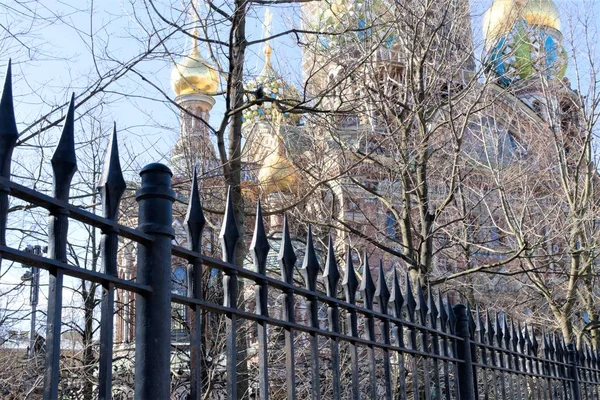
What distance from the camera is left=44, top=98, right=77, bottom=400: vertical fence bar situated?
181 cm

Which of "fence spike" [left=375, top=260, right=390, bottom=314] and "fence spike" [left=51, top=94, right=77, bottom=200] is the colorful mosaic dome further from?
"fence spike" [left=51, top=94, right=77, bottom=200]

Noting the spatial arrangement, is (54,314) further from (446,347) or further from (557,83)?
(557,83)

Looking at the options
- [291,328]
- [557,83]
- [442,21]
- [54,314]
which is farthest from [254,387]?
[54,314]

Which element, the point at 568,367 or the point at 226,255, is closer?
the point at 226,255

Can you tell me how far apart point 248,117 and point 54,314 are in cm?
3198

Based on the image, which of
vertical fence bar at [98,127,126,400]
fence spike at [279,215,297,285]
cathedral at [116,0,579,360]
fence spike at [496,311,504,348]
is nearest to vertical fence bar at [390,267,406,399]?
fence spike at [279,215,297,285]

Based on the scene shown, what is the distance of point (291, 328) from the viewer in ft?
9.12

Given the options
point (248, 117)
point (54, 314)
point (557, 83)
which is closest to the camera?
point (54, 314)

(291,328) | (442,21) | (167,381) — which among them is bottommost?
(167,381)

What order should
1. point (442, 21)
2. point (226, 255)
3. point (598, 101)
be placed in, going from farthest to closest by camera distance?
point (598, 101) < point (442, 21) < point (226, 255)

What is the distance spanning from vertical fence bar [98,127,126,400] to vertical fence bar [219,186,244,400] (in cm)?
41

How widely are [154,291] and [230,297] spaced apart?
14.5 inches

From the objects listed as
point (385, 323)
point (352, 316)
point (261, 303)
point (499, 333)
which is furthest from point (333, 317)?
point (499, 333)

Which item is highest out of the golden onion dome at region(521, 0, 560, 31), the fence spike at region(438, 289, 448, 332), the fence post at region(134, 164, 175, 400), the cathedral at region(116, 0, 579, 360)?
the golden onion dome at region(521, 0, 560, 31)
